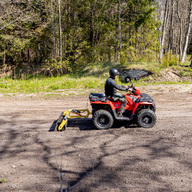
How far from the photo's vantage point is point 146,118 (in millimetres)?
6039

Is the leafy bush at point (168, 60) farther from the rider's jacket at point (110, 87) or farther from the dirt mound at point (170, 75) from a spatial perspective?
the rider's jacket at point (110, 87)

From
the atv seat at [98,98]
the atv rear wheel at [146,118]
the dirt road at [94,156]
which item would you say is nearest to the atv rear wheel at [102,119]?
the dirt road at [94,156]

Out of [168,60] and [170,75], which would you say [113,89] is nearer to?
[170,75]

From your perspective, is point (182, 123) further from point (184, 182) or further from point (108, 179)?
point (108, 179)

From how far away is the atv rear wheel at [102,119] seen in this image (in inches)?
232

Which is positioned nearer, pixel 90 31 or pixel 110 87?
pixel 110 87

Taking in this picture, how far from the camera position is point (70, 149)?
4820 mm

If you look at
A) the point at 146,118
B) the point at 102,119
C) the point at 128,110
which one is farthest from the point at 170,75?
the point at 102,119

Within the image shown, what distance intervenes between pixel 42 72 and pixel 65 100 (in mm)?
11375

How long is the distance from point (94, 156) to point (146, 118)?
7.64ft

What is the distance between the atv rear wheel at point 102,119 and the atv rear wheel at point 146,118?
2.85 feet

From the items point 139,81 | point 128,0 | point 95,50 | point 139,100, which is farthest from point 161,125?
point 128,0

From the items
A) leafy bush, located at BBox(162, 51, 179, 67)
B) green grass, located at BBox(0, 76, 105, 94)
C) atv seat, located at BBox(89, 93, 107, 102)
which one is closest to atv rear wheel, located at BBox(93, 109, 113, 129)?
atv seat, located at BBox(89, 93, 107, 102)

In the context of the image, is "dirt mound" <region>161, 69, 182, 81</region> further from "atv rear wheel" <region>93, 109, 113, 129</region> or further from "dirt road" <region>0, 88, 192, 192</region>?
"atv rear wheel" <region>93, 109, 113, 129</region>
